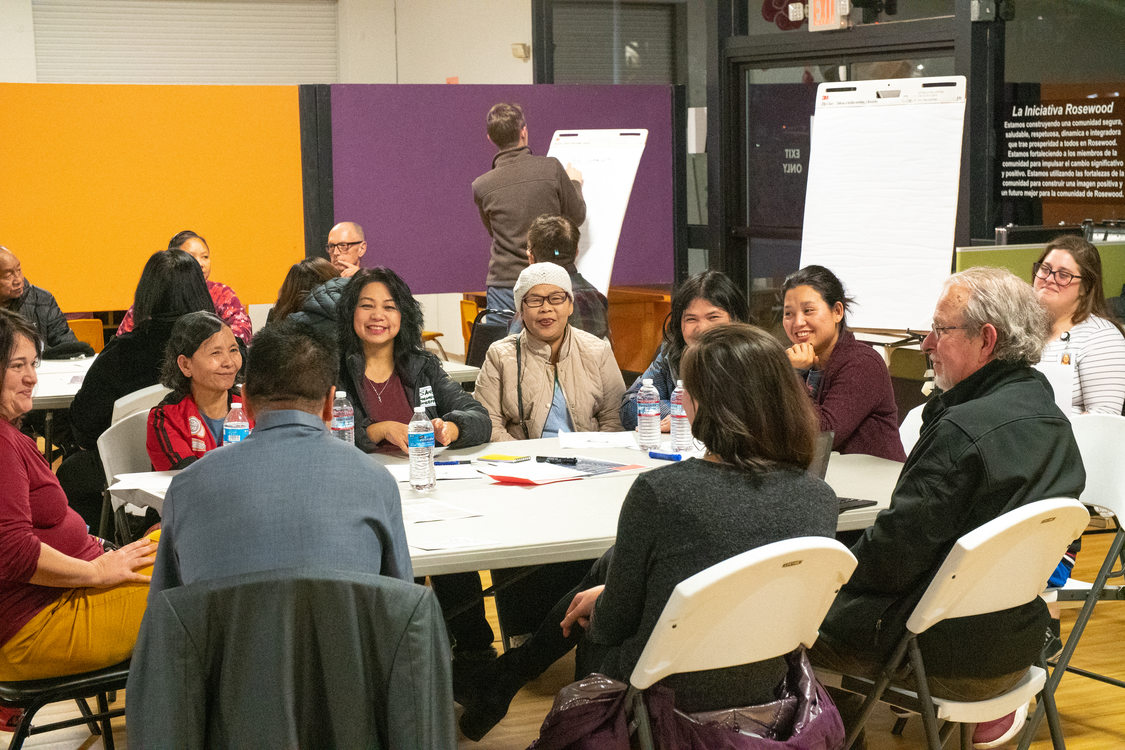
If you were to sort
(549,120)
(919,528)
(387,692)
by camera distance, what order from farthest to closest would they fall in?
(549,120) < (919,528) < (387,692)

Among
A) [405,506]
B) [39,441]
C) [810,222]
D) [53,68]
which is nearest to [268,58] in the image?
[53,68]

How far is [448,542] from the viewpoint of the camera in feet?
8.38

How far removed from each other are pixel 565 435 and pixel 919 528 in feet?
4.99

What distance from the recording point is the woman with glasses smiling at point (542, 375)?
4.01m

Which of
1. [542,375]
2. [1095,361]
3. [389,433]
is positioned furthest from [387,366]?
[1095,361]

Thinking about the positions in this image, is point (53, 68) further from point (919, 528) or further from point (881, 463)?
point (919, 528)

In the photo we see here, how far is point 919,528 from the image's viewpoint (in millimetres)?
2410

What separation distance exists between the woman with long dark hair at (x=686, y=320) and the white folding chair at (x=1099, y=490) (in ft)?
3.73

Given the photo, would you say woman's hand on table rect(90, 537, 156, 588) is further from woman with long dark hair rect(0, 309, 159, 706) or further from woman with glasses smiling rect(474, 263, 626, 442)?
woman with glasses smiling rect(474, 263, 626, 442)

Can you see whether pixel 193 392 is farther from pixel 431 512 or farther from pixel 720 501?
pixel 720 501

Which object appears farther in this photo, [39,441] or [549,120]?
[39,441]

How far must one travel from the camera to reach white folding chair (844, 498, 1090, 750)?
225 cm

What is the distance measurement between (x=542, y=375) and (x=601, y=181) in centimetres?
289

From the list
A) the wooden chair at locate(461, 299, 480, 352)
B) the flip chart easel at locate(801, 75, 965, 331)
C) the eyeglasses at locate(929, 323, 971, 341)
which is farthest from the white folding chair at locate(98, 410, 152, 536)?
the wooden chair at locate(461, 299, 480, 352)
